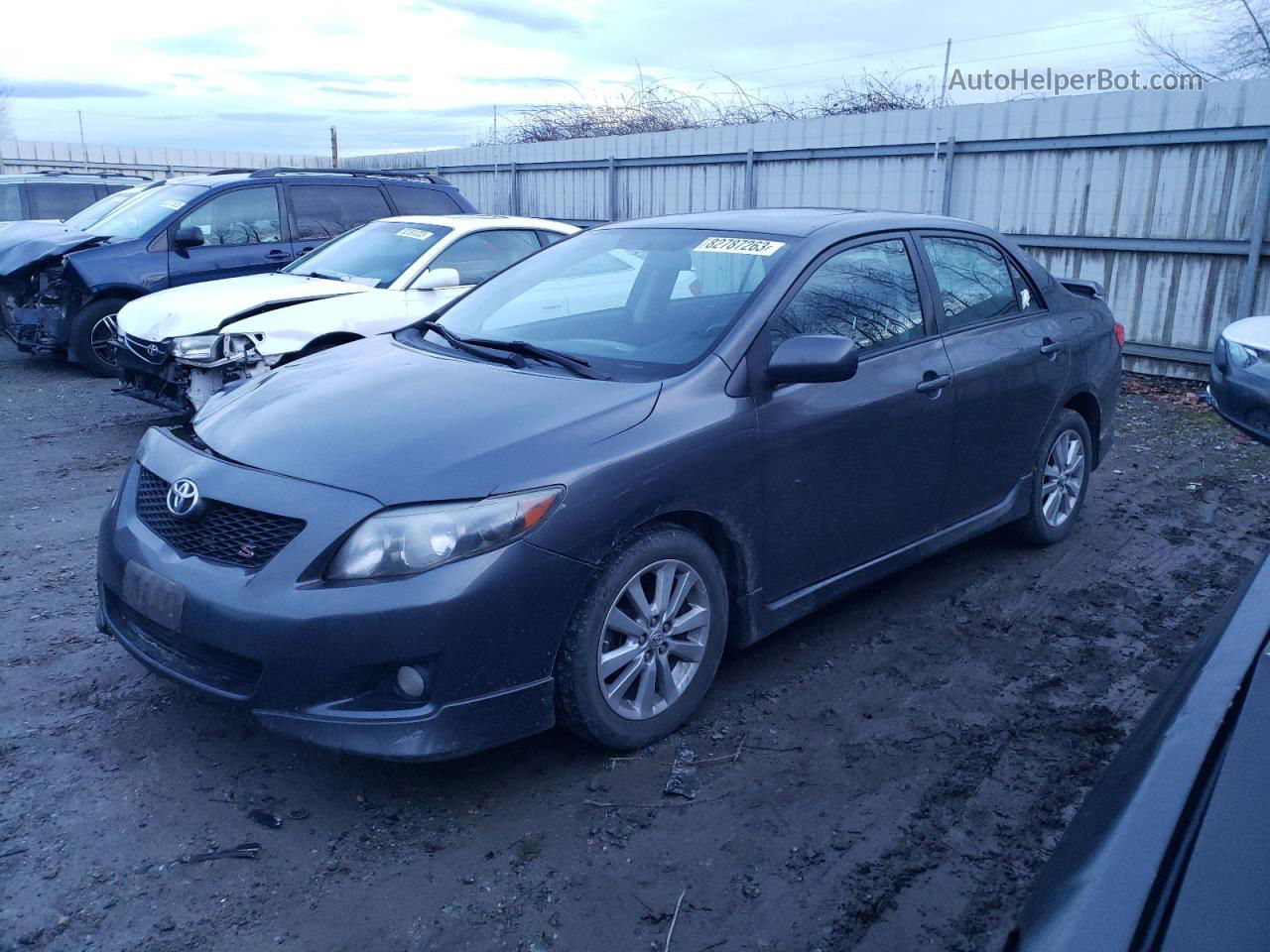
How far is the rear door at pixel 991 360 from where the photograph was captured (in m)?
4.53

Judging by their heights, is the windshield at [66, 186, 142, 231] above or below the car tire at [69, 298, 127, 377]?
above

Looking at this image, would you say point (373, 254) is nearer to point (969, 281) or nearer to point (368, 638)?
point (969, 281)

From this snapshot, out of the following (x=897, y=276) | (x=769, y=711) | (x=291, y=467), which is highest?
(x=897, y=276)

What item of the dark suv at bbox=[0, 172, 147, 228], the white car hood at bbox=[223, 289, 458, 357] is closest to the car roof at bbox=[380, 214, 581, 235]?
the white car hood at bbox=[223, 289, 458, 357]

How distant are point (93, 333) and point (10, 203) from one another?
6.62 metres

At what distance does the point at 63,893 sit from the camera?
2.73 meters

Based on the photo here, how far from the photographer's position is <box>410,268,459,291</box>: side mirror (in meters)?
7.15

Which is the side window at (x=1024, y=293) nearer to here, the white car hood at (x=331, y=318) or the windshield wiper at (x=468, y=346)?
the windshield wiper at (x=468, y=346)

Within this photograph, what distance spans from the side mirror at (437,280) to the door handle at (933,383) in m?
3.91

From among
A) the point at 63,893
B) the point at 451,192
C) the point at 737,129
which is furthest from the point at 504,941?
the point at 737,129

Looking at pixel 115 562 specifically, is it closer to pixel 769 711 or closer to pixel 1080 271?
pixel 769 711

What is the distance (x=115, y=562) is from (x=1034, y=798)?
3034mm

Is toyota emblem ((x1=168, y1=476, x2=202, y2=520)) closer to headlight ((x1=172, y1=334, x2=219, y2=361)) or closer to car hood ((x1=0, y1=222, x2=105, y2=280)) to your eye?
headlight ((x1=172, y1=334, x2=219, y2=361))

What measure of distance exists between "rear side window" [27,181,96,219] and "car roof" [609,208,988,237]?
13210 mm
